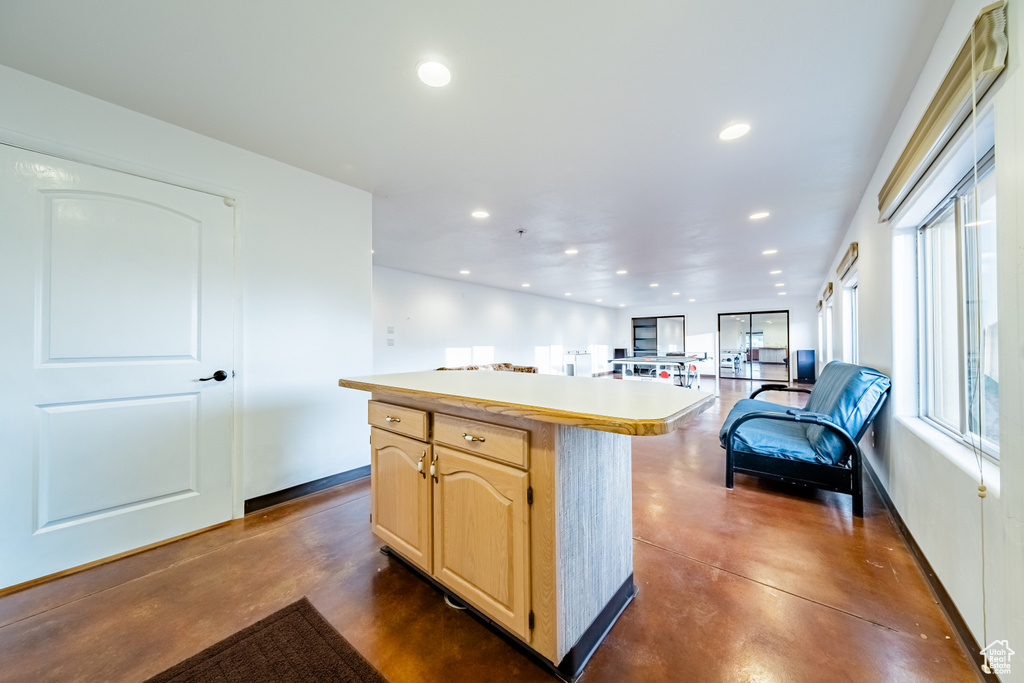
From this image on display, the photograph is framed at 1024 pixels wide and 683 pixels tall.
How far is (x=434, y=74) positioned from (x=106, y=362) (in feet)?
7.26

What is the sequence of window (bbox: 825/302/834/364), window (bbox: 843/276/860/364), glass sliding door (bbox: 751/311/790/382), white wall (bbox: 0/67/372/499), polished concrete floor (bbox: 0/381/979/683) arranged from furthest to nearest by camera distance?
glass sliding door (bbox: 751/311/790/382), window (bbox: 825/302/834/364), window (bbox: 843/276/860/364), white wall (bbox: 0/67/372/499), polished concrete floor (bbox: 0/381/979/683)

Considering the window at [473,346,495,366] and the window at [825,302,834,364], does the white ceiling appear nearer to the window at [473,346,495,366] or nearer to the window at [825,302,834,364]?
the window at [825,302,834,364]

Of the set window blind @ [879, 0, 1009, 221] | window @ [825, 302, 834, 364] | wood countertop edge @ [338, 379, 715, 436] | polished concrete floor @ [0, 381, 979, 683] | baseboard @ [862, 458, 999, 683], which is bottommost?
polished concrete floor @ [0, 381, 979, 683]

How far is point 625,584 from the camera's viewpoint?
1.52 metres

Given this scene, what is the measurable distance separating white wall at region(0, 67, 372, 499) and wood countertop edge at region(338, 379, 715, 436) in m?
1.56

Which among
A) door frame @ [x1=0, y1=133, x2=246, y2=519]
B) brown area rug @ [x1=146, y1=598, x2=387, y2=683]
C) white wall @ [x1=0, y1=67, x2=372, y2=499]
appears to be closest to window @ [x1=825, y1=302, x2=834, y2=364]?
white wall @ [x1=0, y1=67, x2=372, y2=499]

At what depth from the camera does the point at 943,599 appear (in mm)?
1474

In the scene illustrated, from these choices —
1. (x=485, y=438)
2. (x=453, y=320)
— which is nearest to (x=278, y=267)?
(x=485, y=438)

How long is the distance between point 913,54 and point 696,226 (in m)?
2.30

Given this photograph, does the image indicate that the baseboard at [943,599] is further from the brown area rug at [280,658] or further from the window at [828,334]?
the window at [828,334]

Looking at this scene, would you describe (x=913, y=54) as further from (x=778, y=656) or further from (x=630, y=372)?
(x=630, y=372)

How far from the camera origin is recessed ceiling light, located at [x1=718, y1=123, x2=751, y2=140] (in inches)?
79.6

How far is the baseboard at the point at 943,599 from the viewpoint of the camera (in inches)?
47.4

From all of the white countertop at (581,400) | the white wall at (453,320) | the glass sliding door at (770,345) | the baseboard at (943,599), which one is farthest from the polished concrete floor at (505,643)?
the glass sliding door at (770,345)
